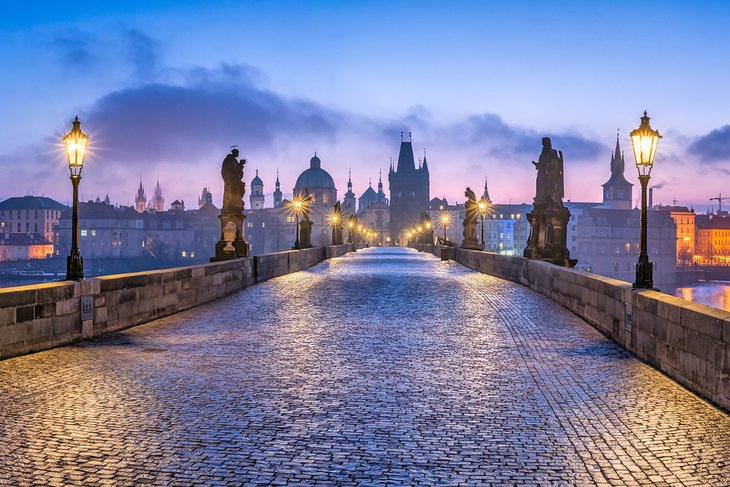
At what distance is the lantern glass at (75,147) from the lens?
12.2m

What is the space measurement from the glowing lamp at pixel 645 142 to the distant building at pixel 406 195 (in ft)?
548

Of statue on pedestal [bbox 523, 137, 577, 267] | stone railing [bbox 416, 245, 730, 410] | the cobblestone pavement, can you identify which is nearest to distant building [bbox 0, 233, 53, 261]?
statue on pedestal [bbox 523, 137, 577, 267]

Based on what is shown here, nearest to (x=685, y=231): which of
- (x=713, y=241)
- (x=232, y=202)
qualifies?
(x=713, y=241)

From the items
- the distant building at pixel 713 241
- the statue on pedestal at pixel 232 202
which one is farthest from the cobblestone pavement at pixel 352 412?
the distant building at pixel 713 241

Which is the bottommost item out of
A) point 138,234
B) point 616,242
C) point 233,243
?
point 233,243

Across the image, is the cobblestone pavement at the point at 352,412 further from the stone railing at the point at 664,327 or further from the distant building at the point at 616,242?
the distant building at the point at 616,242

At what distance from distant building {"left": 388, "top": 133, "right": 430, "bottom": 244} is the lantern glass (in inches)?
6561

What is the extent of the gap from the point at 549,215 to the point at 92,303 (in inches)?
688

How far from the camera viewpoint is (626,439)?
5.59 meters

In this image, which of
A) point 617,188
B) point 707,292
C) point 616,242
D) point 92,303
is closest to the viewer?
point 92,303

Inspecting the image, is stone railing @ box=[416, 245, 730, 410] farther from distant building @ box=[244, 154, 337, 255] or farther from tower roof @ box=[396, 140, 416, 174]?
tower roof @ box=[396, 140, 416, 174]

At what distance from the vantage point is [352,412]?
6.39 metres

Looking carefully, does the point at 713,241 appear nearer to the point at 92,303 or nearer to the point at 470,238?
the point at 470,238

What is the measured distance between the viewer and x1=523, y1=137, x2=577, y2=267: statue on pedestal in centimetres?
2470
